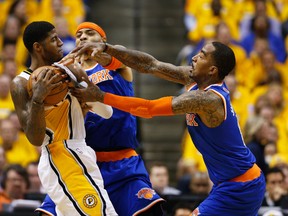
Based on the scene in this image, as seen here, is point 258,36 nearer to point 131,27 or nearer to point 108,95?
point 131,27

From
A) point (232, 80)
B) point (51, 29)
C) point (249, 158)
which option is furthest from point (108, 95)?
point (232, 80)

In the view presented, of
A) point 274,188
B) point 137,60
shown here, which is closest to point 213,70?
point 137,60

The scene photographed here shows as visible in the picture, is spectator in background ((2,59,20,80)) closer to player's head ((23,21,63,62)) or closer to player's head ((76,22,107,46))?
player's head ((76,22,107,46))

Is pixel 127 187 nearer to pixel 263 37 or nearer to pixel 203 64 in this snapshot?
pixel 203 64

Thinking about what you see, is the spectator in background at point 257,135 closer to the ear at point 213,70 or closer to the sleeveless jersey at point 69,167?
the ear at point 213,70

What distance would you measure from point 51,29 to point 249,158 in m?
1.93

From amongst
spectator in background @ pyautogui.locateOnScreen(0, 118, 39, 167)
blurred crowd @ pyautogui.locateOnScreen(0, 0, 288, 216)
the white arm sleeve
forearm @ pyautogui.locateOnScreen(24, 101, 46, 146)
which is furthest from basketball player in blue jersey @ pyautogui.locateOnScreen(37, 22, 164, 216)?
spectator in background @ pyautogui.locateOnScreen(0, 118, 39, 167)

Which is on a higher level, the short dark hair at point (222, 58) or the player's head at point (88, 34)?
the player's head at point (88, 34)

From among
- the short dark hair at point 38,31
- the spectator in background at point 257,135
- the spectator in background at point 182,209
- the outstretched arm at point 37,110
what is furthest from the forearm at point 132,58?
the spectator in background at point 257,135

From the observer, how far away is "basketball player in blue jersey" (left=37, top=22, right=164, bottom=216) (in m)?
7.23

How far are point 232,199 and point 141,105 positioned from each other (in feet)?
3.56

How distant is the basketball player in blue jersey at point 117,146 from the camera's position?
285 inches

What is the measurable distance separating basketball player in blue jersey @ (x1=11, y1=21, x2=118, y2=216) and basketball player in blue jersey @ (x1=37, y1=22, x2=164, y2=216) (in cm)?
51

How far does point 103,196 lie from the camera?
6570mm
